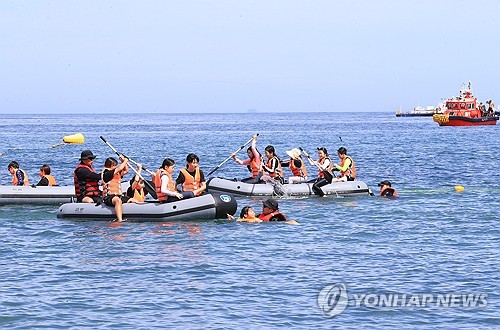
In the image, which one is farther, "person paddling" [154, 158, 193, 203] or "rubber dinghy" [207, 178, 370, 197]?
"rubber dinghy" [207, 178, 370, 197]

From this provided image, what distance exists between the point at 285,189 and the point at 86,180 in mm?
6728

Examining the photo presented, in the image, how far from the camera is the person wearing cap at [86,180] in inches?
755

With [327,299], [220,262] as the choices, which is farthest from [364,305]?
[220,262]

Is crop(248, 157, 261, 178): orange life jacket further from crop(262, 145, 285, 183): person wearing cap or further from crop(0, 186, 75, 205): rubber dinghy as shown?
crop(0, 186, 75, 205): rubber dinghy

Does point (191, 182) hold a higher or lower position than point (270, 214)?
higher

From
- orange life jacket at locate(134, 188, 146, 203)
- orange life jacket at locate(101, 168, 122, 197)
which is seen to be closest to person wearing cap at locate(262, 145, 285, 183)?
orange life jacket at locate(134, 188, 146, 203)

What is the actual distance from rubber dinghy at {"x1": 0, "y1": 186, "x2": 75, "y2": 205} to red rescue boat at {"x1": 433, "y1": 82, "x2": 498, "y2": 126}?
7517 centimetres

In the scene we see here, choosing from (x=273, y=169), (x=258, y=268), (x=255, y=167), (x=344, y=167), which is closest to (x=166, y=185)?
(x=258, y=268)

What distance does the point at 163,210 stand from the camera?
18844 mm

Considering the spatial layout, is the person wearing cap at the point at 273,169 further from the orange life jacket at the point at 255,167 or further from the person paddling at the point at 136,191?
the person paddling at the point at 136,191

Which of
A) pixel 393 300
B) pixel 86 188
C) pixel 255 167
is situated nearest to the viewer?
pixel 393 300

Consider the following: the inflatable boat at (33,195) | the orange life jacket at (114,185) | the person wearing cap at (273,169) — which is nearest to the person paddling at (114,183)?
the orange life jacket at (114,185)

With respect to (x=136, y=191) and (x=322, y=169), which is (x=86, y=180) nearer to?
(x=136, y=191)

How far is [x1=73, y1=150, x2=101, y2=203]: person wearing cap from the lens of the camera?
63.0 feet
